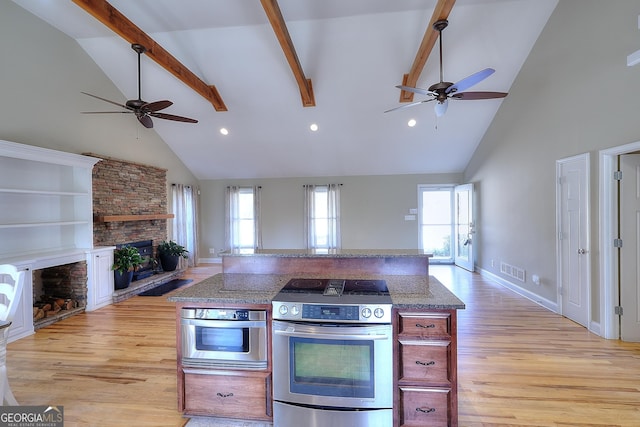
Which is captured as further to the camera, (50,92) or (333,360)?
(50,92)

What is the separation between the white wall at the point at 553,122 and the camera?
2.92 meters

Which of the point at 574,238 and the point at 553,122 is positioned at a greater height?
the point at 553,122

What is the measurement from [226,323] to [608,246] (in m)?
4.09

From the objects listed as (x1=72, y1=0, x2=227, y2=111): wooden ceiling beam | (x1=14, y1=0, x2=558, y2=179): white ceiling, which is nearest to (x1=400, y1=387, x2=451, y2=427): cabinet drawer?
(x1=14, y1=0, x2=558, y2=179): white ceiling

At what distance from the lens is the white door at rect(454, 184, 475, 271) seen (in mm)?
6516

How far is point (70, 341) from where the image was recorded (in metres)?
3.27

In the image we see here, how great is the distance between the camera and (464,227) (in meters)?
6.84

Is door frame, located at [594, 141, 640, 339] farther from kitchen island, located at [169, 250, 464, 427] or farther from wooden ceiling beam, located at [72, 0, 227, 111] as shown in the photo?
wooden ceiling beam, located at [72, 0, 227, 111]

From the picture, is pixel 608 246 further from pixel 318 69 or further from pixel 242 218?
pixel 242 218

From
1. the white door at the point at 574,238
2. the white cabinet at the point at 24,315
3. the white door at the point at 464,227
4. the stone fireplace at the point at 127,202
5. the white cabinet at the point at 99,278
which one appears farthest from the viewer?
the white door at the point at 464,227

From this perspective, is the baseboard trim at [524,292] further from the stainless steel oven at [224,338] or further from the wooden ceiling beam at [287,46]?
the wooden ceiling beam at [287,46]

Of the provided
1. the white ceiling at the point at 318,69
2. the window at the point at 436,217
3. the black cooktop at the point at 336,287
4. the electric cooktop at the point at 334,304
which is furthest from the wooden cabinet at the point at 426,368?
the window at the point at 436,217

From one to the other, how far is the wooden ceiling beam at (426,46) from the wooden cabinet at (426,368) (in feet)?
10.1

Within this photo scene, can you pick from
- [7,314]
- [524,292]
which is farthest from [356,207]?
[7,314]
